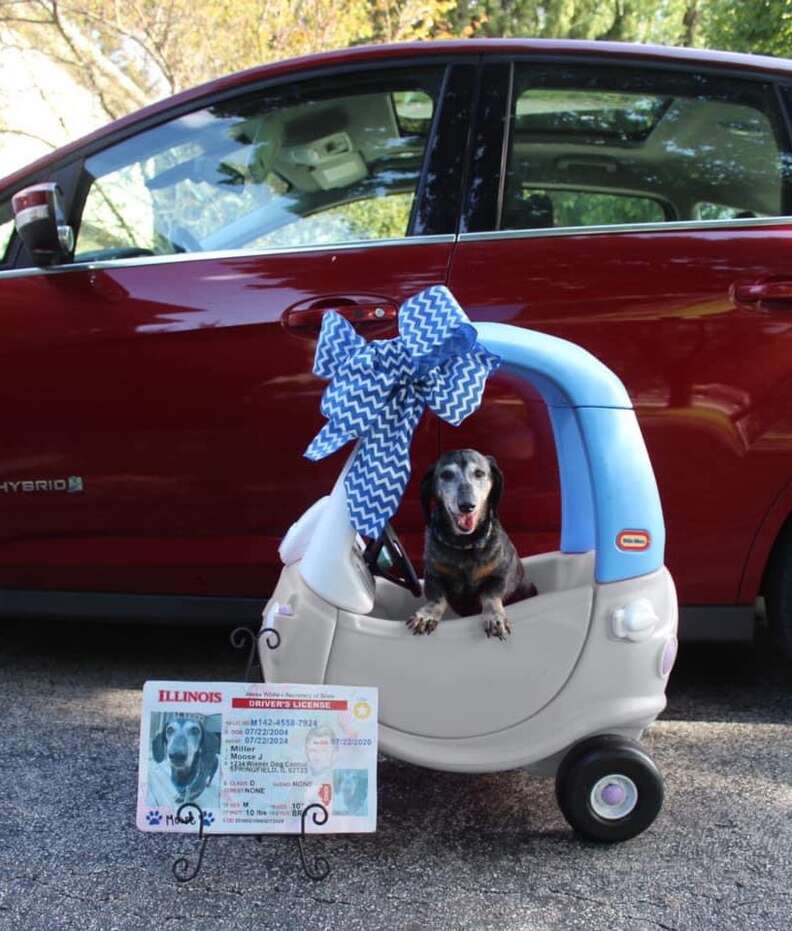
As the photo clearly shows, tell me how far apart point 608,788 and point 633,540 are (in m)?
0.53

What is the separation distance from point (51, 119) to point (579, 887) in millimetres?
11267

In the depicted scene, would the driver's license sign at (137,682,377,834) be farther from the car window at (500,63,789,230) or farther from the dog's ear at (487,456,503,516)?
the car window at (500,63,789,230)

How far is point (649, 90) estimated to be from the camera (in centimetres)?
281

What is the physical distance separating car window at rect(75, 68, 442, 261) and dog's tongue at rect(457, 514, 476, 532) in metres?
1.11

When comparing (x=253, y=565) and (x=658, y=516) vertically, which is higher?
(x=658, y=516)

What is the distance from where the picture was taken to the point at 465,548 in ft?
6.98

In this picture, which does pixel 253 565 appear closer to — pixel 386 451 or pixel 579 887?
pixel 386 451

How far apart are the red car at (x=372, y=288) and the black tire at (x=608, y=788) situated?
779mm

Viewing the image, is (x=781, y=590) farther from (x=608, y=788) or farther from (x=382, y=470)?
(x=382, y=470)

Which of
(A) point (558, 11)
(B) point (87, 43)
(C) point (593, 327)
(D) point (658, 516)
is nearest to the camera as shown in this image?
(D) point (658, 516)

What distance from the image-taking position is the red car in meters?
2.60

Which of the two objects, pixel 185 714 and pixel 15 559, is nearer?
pixel 185 714

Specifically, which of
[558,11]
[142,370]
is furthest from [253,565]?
[558,11]

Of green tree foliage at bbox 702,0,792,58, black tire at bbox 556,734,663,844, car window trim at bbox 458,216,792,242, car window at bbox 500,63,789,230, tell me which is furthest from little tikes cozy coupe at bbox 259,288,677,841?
green tree foliage at bbox 702,0,792,58
